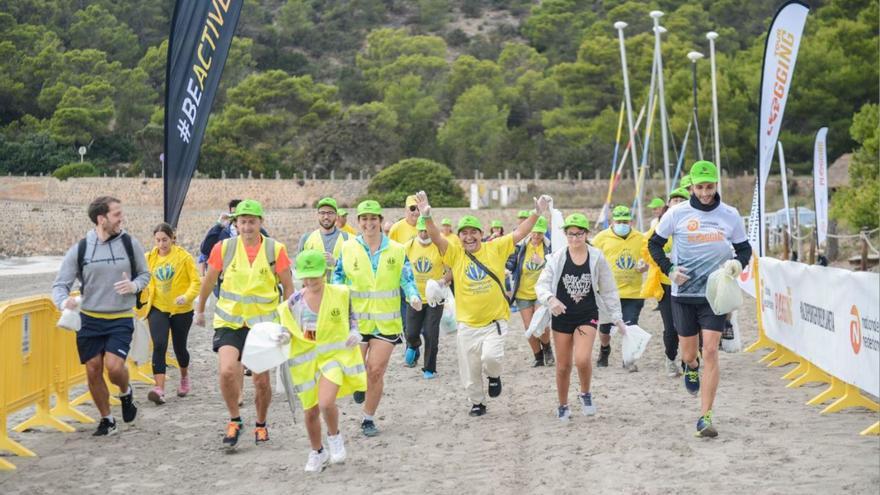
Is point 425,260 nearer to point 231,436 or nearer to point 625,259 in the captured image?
point 625,259

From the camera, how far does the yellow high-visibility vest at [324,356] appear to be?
763 centimetres

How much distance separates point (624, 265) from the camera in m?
12.5

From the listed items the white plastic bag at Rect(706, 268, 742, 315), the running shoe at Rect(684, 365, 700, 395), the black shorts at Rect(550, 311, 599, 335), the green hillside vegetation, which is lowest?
the running shoe at Rect(684, 365, 700, 395)

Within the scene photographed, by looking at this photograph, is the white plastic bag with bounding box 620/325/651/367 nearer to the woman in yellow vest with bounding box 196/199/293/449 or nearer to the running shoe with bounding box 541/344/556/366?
the running shoe with bounding box 541/344/556/366

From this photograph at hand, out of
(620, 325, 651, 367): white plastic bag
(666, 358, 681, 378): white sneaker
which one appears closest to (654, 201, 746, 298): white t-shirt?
(620, 325, 651, 367): white plastic bag

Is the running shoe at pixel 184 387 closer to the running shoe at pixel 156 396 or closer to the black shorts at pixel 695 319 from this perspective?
the running shoe at pixel 156 396

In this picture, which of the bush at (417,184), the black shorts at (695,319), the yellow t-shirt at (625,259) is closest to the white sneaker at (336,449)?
the black shorts at (695,319)

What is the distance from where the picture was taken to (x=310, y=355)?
770cm

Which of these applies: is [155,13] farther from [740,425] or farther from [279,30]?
[740,425]

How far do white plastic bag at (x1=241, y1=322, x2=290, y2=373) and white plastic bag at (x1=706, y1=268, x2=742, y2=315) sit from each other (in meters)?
2.95

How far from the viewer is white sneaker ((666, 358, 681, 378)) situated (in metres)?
11.7

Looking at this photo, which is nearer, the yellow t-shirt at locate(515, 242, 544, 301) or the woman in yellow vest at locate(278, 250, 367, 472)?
the woman in yellow vest at locate(278, 250, 367, 472)

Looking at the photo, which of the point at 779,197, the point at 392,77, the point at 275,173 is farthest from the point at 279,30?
the point at 779,197

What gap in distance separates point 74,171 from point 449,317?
221 feet
